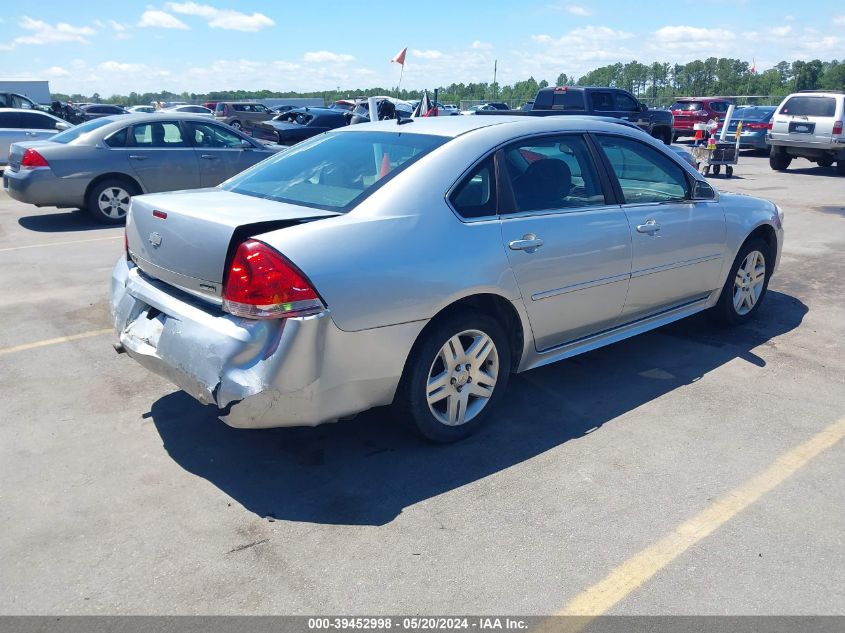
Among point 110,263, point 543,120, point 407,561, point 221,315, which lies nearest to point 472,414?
point 407,561

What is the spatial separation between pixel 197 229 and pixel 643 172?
304 cm

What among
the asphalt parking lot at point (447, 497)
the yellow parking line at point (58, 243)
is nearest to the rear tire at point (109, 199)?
the yellow parking line at point (58, 243)

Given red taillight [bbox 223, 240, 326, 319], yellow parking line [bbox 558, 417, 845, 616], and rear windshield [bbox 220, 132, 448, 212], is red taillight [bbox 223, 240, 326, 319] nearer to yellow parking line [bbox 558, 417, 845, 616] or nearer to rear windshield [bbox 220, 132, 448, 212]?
rear windshield [bbox 220, 132, 448, 212]

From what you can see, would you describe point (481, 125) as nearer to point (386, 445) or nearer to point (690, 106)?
point (386, 445)

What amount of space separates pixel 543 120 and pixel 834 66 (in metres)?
74.8

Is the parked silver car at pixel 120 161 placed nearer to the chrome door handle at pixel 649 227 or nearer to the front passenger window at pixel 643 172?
the front passenger window at pixel 643 172

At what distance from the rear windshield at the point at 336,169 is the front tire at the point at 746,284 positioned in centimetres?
293

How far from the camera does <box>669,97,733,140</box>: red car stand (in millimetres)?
27688

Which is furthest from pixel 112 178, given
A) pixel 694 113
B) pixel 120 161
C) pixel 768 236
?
pixel 694 113

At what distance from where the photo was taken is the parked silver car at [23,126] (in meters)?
16.3

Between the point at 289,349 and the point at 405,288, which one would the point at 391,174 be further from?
the point at 289,349

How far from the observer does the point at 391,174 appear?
149 inches

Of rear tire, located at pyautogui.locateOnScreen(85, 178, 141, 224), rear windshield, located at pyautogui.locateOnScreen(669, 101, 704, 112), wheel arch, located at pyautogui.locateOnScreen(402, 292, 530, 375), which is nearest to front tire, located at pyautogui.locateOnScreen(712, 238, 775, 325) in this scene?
wheel arch, located at pyautogui.locateOnScreen(402, 292, 530, 375)

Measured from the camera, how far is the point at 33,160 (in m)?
9.98
